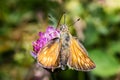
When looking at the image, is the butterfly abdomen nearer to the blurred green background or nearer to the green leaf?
the blurred green background

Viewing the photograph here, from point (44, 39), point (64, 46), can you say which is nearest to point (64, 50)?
point (64, 46)

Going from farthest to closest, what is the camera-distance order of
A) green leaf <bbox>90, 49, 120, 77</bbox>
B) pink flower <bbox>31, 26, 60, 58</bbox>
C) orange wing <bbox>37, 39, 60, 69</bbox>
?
green leaf <bbox>90, 49, 120, 77</bbox>, pink flower <bbox>31, 26, 60, 58</bbox>, orange wing <bbox>37, 39, 60, 69</bbox>

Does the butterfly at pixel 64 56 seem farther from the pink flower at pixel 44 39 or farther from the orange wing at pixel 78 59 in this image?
the pink flower at pixel 44 39

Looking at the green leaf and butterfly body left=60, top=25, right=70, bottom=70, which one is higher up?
butterfly body left=60, top=25, right=70, bottom=70

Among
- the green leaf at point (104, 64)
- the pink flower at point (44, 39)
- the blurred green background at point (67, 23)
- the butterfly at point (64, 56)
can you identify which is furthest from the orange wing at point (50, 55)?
the green leaf at point (104, 64)

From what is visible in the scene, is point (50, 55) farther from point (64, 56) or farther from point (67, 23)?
point (67, 23)

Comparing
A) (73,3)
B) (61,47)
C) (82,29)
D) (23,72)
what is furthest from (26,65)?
(61,47)

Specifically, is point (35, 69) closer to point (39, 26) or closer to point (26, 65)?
point (26, 65)

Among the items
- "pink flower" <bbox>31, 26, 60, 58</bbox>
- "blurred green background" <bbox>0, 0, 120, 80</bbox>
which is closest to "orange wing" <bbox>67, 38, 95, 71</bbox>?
"pink flower" <bbox>31, 26, 60, 58</bbox>
